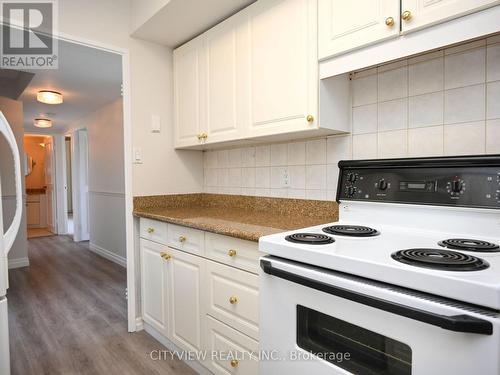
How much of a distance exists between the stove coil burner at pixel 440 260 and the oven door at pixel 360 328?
0.08 metres

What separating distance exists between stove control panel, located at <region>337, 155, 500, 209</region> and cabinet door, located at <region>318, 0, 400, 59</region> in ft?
1.68

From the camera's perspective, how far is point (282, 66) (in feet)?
5.19

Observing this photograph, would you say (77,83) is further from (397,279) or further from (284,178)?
(397,279)

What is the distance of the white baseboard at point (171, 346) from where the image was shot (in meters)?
1.71

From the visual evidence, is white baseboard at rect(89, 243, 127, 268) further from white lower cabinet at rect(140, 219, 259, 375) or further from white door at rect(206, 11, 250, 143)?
white door at rect(206, 11, 250, 143)

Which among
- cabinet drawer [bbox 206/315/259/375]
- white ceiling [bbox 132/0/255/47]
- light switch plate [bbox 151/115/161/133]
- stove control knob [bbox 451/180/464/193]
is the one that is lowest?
cabinet drawer [bbox 206/315/259/375]

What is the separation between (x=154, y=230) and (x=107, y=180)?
106 inches

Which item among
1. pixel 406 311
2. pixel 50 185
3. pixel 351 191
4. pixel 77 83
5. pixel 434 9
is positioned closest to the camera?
pixel 406 311

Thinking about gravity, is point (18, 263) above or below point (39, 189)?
below

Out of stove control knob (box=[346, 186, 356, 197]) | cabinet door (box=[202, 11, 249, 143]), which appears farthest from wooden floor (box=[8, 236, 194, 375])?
cabinet door (box=[202, 11, 249, 143])

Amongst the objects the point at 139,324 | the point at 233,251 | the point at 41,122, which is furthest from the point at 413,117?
the point at 41,122

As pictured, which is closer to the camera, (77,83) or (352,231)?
(352,231)

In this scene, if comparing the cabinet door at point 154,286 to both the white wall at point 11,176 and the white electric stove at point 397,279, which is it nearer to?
the white electric stove at point 397,279

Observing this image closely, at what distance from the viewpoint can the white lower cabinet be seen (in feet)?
4.58
